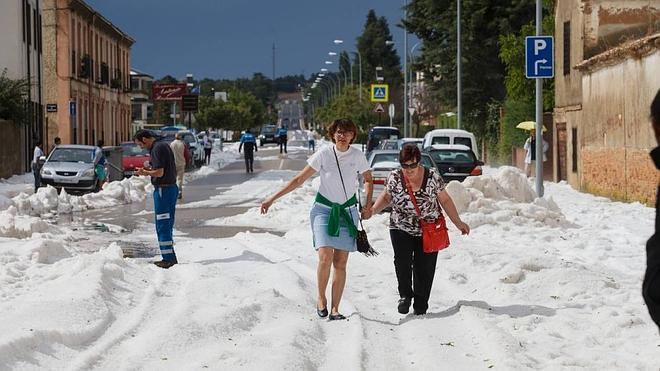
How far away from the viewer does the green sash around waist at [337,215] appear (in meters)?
9.98

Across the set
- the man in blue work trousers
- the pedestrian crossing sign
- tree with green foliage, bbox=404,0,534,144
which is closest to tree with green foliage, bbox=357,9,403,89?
the pedestrian crossing sign

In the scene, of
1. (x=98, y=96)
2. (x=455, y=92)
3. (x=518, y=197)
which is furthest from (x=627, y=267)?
(x=98, y=96)

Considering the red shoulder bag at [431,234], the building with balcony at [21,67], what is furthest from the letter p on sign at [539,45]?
the building with balcony at [21,67]

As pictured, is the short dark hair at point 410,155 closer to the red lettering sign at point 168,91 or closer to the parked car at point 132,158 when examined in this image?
the parked car at point 132,158

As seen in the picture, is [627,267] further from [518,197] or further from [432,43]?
[432,43]

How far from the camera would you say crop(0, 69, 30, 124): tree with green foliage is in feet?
133

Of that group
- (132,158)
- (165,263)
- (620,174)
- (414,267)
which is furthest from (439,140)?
(414,267)

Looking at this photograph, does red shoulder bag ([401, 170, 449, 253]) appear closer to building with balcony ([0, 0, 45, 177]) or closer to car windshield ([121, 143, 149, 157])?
building with balcony ([0, 0, 45, 177])

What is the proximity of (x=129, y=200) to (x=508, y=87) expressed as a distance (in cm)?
2504

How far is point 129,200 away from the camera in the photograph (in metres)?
29.1

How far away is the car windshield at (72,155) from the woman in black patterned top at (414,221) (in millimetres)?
23263

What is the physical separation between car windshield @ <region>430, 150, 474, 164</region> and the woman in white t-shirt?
20.2 meters

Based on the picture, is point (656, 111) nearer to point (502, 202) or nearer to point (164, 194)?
point (164, 194)

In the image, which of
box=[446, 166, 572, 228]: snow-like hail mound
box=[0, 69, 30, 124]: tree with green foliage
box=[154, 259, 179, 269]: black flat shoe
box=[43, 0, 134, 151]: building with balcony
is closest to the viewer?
box=[154, 259, 179, 269]: black flat shoe
